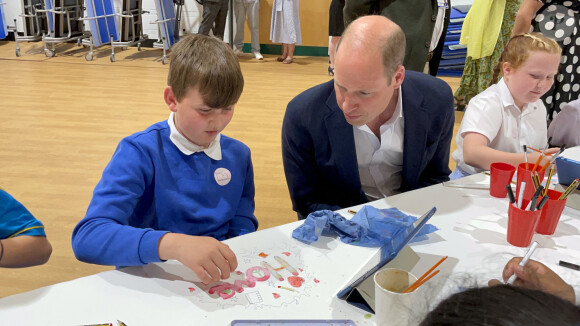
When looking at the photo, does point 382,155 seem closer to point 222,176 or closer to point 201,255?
point 222,176

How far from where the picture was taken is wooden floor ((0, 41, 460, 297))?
3.04 m

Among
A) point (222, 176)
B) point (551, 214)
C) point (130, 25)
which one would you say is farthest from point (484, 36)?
point (130, 25)

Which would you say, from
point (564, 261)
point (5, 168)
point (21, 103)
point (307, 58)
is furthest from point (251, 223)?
point (307, 58)

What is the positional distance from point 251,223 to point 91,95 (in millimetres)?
4432

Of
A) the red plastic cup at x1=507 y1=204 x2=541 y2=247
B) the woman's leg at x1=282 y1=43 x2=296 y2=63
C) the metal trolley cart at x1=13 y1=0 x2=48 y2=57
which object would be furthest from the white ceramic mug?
the metal trolley cart at x1=13 y1=0 x2=48 y2=57

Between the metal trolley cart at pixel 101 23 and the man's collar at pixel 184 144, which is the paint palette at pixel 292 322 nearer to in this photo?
the man's collar at pixel 184 144

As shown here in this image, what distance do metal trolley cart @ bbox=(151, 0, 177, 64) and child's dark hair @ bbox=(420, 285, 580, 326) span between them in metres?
7.34

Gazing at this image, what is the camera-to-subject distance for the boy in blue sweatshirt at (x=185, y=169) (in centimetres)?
135

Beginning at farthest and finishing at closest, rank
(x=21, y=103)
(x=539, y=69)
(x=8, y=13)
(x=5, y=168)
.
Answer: (x=8, y=13) < (x=21, y=103) < (x=5, y=168) < (x=539, y=69)

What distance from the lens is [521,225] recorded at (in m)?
1.36

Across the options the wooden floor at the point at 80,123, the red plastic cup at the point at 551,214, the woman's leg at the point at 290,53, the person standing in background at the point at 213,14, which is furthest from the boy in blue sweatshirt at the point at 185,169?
the woman's leg at the point at 290,53

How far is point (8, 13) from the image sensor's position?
28.0ft

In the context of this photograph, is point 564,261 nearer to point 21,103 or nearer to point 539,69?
point 539,69

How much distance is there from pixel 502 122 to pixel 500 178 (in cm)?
62
